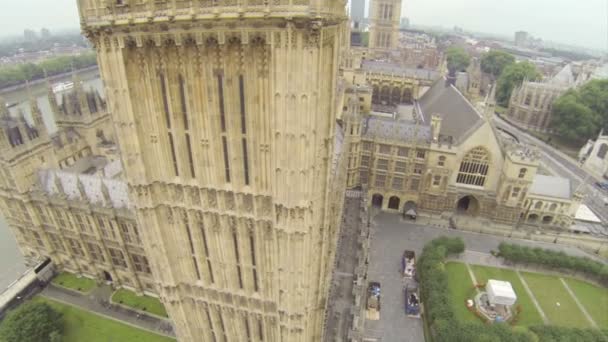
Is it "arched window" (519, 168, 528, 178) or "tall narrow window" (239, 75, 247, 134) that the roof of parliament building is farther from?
"arched window" (519, 168, 528, 178)

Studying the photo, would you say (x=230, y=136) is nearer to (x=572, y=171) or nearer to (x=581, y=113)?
(x=572, y=171)

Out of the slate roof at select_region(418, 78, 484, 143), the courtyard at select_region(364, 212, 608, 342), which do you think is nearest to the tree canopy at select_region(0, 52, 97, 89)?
the slate roof at select_region(418, 78, 484, 143)

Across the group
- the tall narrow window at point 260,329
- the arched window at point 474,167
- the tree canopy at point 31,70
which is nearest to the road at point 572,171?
the arched window at point 474,167

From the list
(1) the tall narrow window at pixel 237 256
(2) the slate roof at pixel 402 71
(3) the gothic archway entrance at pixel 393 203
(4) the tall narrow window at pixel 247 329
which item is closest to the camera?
(1) the tall narrow window at pixel 237 256

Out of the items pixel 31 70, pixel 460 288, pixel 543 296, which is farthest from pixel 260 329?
pixel 31 70

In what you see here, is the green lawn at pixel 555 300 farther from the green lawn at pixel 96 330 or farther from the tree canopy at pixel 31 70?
the tree canopy at pixel 31 70

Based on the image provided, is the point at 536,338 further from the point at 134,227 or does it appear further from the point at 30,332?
the point at 30,332
